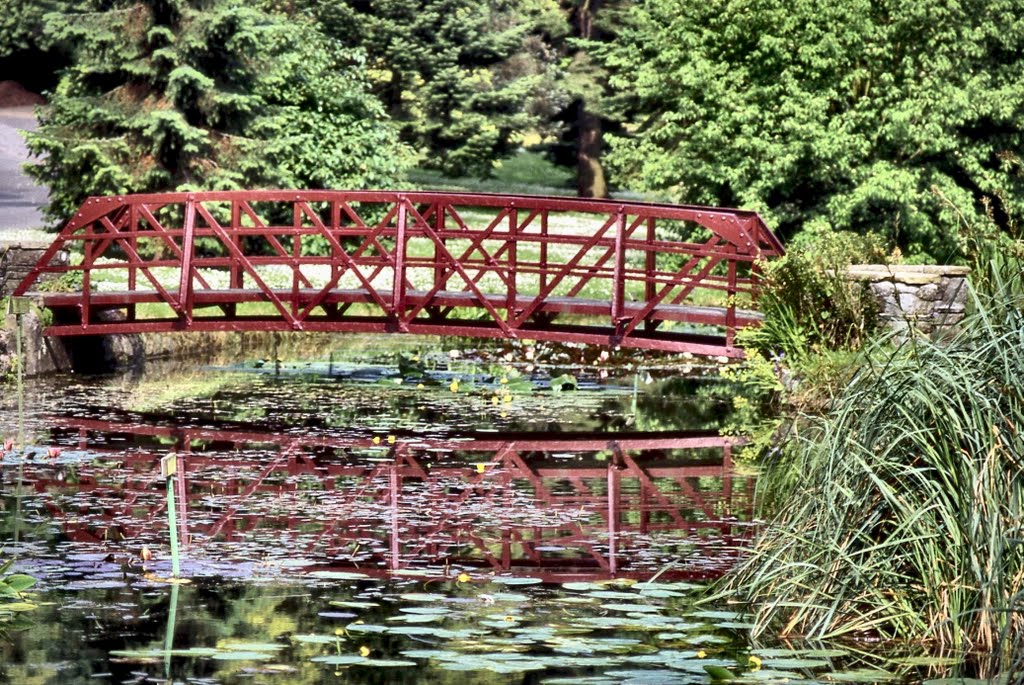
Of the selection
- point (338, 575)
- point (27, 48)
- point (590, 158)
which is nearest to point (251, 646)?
point (338, 575)

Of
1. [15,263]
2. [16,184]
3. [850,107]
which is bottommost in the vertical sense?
[15,263]

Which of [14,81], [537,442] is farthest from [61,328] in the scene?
[14,81]

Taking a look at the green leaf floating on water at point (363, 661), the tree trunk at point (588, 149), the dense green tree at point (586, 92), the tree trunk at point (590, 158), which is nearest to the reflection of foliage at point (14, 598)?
the green leaf floating on water at point (363, 661)

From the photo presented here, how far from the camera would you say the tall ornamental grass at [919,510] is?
7.19m

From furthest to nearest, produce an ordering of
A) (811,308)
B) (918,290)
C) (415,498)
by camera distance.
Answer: (811,308), (918,290), (415,498)

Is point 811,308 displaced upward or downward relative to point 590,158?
downward

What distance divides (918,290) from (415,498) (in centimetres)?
553

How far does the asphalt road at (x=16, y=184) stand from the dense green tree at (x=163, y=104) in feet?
11.0

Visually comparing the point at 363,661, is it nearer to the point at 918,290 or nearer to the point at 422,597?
the point at 422,597

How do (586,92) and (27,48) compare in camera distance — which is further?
(27,48)

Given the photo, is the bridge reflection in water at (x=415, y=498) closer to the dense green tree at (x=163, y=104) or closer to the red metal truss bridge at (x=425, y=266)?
the red metal truss bridge at (x=425, y=266)

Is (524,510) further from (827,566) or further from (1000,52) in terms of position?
(1000,52)

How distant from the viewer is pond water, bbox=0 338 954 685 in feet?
23.0

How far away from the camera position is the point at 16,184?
38688mm
